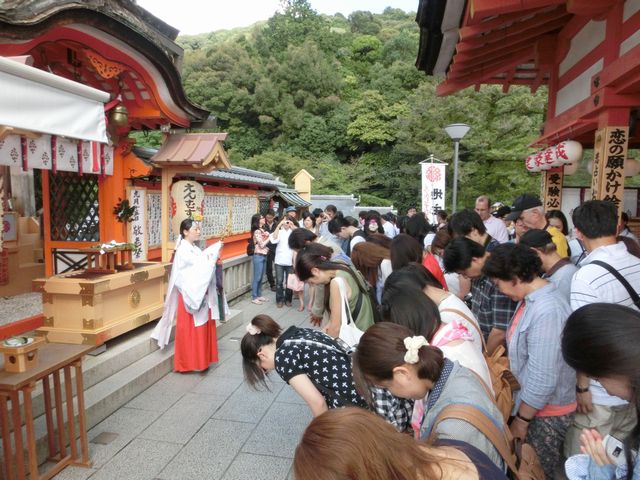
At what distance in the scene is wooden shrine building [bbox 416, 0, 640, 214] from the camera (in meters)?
4.39

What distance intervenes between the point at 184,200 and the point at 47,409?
412cm

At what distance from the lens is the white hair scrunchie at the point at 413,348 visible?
64.5 inches

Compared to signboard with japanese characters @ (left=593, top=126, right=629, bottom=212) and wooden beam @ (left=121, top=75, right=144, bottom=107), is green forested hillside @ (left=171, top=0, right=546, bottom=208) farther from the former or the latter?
wooden beam @ (left=121, top=75, right=144, bottom=107)

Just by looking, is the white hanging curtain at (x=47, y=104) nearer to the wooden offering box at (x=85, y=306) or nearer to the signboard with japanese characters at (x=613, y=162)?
the wooden offering box at (x=85, y=306)

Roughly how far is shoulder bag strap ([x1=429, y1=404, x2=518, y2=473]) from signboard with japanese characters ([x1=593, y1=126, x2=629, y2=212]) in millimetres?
4323

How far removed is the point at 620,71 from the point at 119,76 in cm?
593

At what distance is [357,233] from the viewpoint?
7145 millimetres

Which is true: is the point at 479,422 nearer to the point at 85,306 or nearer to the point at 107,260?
the point at 85,306

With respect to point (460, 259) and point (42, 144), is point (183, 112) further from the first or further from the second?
point (460, 259)

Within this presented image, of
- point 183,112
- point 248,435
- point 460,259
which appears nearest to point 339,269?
point 460,259

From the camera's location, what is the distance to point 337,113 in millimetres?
31938

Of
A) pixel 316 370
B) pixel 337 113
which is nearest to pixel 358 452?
pixel 316 370

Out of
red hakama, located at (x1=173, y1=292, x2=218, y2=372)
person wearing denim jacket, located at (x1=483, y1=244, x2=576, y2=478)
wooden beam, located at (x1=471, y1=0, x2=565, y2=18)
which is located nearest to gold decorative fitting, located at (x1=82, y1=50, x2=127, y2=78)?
red hakama, located at (x1=173, y1=292, x2=218, y2=372)

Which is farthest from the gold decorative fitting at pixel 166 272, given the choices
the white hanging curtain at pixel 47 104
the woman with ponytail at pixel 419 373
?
the woman with ponytail at pixel 419 373
